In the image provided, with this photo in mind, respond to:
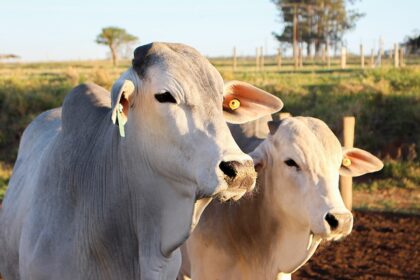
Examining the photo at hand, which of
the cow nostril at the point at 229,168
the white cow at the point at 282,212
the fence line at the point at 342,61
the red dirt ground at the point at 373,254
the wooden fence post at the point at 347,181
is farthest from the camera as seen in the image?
the fence line at the point at 342,61

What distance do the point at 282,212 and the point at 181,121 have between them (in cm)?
186

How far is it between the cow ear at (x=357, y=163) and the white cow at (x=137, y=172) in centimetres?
126

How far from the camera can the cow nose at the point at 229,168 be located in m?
2.28

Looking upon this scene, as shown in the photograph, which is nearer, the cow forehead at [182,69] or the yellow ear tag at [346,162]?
the cow forehead at [182,69]

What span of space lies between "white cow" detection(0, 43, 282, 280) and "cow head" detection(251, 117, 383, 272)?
3.01ft

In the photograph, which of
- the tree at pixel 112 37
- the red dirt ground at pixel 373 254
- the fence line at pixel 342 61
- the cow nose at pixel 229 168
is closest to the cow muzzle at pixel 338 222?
the cow nose at pixel 229 168

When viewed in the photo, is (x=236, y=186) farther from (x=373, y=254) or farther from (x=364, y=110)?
(x=364, y=110)

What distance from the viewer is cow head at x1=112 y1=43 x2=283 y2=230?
91.8 inches

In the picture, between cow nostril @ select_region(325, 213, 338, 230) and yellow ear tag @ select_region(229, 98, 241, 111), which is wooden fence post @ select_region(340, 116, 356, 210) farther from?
yellow ear tag @ select_region(229, 98, 241, 111)

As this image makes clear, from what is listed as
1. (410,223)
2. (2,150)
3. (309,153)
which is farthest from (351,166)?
(2,150)

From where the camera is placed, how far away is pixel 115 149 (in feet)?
9.27

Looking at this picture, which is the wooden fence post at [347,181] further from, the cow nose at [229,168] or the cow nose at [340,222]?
the cow nose at [229,168]

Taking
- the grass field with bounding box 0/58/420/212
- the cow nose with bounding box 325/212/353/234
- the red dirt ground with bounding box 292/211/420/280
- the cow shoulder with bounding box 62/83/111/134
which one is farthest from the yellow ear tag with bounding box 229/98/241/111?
the grass field with bounding box 0/58/420/212

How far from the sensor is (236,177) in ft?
7.49
